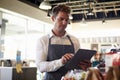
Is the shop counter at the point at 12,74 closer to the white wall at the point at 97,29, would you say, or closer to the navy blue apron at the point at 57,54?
the navy blue apron at the point at 57,54

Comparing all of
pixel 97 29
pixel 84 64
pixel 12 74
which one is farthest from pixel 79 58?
pixel 97 29

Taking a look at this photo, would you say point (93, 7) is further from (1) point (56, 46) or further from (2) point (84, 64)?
(2) point (84, 64)

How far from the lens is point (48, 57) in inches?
89.2

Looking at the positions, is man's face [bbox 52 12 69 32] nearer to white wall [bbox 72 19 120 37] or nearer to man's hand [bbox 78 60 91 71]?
man's hand [bbox 78 60 91 71]

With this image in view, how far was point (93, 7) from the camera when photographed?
993 centimetres

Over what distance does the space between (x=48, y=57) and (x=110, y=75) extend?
143cm

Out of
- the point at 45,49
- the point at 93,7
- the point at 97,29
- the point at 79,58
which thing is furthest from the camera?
the point at 97,29

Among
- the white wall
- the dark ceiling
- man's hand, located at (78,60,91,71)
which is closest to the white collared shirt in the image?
man's hand, located at (78,60,91,71)

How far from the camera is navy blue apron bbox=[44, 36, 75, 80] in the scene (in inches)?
85.2

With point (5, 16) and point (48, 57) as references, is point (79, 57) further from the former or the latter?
point (5, 16)

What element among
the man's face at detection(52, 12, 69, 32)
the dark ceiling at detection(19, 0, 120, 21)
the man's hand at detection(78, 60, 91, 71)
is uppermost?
the dark ceiling at detection(19, 0, 120, 21)

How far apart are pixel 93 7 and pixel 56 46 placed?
791 centimetres

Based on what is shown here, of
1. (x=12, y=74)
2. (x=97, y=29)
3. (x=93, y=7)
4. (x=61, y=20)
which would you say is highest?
(x=93, y=7)

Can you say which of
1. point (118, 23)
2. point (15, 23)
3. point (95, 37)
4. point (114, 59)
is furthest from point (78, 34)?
point (114, 59)
